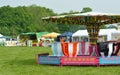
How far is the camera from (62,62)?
15.0 metres

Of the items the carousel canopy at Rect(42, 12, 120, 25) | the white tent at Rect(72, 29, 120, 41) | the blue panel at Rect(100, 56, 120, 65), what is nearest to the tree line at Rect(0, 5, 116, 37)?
the white tent at Rect(72, 29, 120, 41)

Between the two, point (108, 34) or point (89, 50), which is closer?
point (89, 50)

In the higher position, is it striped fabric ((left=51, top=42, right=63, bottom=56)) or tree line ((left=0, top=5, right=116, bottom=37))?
striped fabric ((left=51, top=42, right=63, bottom=56))

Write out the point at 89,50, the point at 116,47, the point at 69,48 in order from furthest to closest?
the point at 89,50
the point at 116,47
the point at 69,48

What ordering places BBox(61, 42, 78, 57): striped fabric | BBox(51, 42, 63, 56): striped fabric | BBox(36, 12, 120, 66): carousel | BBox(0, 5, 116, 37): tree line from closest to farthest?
BBox(36, 12, 120, 66): carousel, BBox(61, 42, 78, 57): striped fabric, BBox(51, 42, 63, 56): striped fabric, BBox(0, 5, 116, 37): tree line

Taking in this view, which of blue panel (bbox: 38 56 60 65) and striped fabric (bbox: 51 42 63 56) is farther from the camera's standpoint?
striped fabric (bbox: 51 42 63 56)

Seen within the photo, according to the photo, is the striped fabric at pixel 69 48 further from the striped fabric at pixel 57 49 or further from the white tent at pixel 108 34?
the white tent at pixel 108 34

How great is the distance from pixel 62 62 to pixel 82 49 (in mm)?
3524

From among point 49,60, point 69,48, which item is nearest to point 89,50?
point 69,48

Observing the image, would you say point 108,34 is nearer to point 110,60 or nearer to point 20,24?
point 110,60

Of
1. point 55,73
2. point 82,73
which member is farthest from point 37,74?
point 82,73

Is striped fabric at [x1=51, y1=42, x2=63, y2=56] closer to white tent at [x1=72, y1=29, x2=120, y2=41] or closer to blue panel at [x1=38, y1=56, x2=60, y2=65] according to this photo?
blue panel at [x1=38, y1=56, x2=60, y2=65]

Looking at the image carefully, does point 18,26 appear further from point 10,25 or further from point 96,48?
point 96,48

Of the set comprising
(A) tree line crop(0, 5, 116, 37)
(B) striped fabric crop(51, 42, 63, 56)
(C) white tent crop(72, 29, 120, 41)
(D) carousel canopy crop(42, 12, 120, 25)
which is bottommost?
(A) tree line crop(0, 5, 116, 37)
